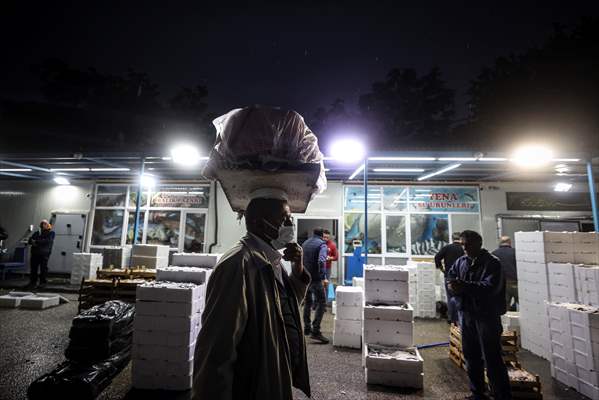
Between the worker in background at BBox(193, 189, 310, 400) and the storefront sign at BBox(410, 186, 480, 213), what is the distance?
11.5 m

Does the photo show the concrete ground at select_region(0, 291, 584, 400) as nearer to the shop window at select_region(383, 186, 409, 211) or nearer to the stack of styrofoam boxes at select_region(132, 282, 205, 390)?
the stack of styrofoam boxes at select_region(132, 282, 205, 390)

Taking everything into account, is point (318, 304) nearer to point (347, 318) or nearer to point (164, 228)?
point (347, 318)

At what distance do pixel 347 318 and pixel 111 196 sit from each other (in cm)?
1273

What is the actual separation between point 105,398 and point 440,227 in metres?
11.9

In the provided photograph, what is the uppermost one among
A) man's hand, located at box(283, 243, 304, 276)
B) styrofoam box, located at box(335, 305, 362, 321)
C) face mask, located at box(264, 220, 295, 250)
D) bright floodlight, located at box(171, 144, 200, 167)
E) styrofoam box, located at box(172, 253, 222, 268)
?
bright floodlight, located at box(171, 144, 200, 167)

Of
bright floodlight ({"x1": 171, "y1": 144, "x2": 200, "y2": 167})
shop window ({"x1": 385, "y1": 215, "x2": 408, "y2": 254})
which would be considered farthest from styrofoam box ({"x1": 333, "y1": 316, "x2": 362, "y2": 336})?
shop window ({"x1": 385, "y1": 215, "x2": 408, "y2": 254})

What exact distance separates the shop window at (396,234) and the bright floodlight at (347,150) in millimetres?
5095

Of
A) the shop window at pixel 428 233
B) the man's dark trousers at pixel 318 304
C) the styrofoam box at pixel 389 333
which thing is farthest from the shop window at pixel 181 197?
the styrofoam box at pixel 389 333

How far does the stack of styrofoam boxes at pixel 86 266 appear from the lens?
10.7 m

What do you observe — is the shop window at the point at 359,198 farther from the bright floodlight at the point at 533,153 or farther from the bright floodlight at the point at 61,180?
the bright floodlight at the point at 61,180

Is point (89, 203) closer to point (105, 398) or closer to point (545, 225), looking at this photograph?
point (105, 398)

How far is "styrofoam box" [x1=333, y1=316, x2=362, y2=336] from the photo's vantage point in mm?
6320

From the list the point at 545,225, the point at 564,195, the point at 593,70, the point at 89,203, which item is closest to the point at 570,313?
the point at 545,225

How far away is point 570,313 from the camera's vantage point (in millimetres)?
4809
